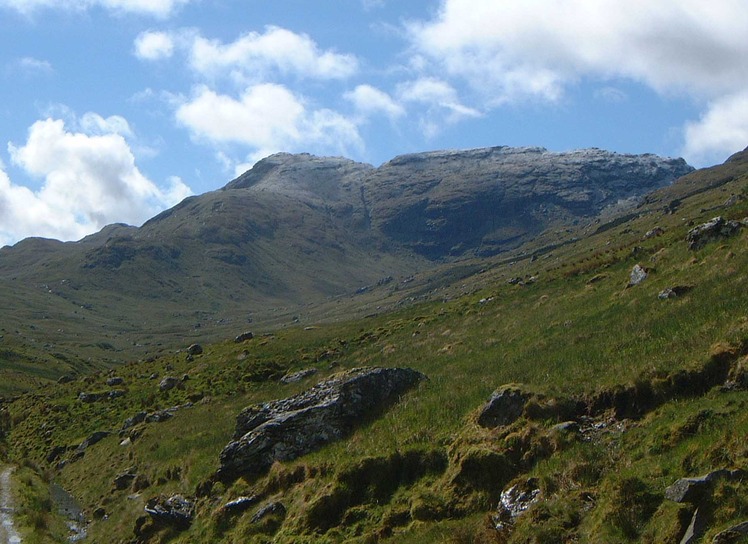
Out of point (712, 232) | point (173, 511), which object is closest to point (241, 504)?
point (173, 511)

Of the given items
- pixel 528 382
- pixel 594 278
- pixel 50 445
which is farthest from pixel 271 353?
pixel 528 382

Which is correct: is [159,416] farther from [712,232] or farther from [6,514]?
[712,232]

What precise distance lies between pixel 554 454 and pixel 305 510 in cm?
790

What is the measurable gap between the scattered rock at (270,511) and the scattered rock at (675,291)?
19.7 m

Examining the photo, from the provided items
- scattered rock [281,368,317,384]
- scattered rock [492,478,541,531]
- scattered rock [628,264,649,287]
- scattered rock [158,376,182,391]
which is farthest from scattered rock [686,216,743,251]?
scattered rock [158,376,182,391]

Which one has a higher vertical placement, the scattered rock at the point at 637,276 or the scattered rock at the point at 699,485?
the scattered rock at the point at 637,276

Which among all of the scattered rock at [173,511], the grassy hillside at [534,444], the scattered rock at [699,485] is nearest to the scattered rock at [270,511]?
the grassy hillside at [534,444]

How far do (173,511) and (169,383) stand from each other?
1481 inches

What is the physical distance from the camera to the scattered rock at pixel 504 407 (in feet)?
63.7

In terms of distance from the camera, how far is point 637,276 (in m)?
39.1

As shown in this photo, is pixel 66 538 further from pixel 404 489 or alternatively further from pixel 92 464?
pixel 404 489

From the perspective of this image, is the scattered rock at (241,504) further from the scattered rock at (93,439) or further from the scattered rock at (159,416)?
the scattered rock at (93,439)

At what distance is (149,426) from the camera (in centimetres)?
4662

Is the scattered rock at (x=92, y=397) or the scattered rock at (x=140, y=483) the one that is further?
the scattered rock at (x=92, y=397)
